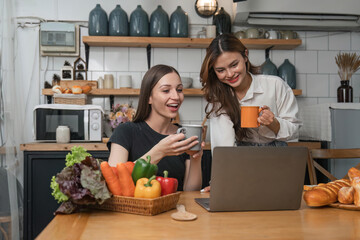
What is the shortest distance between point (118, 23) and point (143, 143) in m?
2.00

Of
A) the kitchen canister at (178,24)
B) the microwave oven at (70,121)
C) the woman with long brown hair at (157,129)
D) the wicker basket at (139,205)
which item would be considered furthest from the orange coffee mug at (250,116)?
the kitchen canister at (178,24)

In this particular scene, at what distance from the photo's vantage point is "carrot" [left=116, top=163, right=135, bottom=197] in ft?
3.75

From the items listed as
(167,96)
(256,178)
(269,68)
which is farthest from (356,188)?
(269,68)

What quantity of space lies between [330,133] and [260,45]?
3.53 feet

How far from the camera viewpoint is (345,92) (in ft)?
11.6

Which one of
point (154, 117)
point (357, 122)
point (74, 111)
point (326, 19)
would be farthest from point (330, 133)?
point (74, 111)

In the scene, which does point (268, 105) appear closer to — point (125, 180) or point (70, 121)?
point (125, 180)

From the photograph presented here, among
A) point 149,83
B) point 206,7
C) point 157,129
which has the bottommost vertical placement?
point 157,129

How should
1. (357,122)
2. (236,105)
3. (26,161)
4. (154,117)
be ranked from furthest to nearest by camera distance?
(357,122) → (26,161) → (236,105) → (154,117)

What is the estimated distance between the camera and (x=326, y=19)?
Answer: 3650mm

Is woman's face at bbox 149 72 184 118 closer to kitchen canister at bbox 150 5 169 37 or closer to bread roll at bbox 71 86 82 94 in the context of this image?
bread roll at bbox 71 86 82 94

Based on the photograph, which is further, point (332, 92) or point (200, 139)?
point (332, 92)

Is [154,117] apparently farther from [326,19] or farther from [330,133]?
[326,19]

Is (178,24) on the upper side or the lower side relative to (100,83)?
upper
